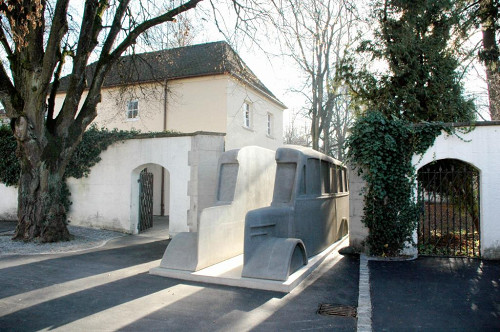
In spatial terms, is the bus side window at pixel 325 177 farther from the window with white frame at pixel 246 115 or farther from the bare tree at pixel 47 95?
the window with white frame at pixel 246 115

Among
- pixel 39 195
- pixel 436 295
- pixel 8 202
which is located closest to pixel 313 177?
pixel 436 295

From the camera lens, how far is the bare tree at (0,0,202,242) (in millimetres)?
10352

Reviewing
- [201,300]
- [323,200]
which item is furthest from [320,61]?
[201,300]

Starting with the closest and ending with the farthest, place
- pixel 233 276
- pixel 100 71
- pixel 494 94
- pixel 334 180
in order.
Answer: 1. pixel 233 276
2. pixel 100 71
3. pixel 334 180
4. pixel 494 94

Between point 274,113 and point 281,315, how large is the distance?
18.4 meters

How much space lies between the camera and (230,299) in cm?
596

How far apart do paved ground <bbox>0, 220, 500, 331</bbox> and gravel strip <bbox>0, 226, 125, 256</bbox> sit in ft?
3.51

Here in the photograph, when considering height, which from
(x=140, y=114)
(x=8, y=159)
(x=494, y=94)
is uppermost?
(x=494, y=94)

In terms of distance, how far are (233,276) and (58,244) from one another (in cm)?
590

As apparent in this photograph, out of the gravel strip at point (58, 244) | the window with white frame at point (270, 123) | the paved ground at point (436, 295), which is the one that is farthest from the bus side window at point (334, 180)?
the window with white frame at point (270, 123)

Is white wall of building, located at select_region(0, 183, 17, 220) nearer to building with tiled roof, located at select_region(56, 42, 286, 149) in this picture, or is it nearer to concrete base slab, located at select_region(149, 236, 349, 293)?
building with tiled roof, located at select_region(56, 42, 286, 149)

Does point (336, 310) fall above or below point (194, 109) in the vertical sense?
below

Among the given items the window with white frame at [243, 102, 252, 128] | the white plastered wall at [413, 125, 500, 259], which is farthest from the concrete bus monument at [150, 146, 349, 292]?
the window with white frame at [243, 102, 252, 128]

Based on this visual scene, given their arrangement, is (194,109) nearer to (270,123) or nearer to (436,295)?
(270,123)
